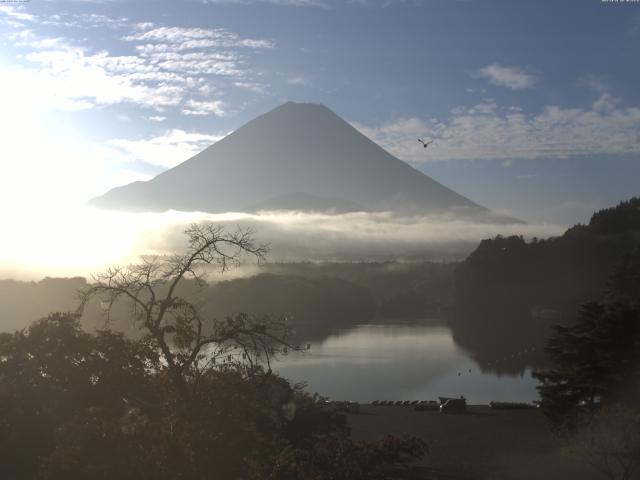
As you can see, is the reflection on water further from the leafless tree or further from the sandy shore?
the leafless tree

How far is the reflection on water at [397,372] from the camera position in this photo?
35.8m

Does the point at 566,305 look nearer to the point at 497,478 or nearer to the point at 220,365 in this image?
the point at 497,478

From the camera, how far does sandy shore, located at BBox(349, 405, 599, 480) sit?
1595 cm

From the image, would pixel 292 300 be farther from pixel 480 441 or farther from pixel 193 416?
pixel 193 416

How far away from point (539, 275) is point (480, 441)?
7150 centimetres

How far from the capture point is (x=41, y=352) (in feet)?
47.9

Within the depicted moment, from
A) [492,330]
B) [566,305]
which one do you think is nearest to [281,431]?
[492,330]

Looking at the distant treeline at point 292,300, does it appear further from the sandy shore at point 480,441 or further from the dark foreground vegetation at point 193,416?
the dark foreground vegetation at point 193,416

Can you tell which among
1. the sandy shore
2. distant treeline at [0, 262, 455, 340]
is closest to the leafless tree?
the sandy shore

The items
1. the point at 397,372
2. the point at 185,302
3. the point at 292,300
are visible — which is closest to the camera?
the point at 185,302

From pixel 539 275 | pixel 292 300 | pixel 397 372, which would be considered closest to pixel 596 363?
pixel 397 372

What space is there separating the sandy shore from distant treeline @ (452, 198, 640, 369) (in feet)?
153

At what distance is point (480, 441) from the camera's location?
1992cm

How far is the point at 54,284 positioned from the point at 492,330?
4551 centimetres
